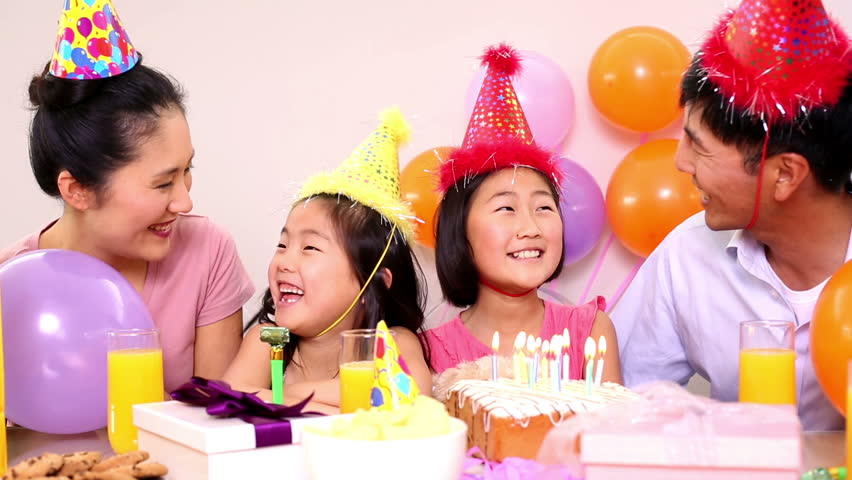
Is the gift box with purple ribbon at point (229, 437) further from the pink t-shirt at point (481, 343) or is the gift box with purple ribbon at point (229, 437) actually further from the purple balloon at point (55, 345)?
the pink t-shirt at point (481, 343)

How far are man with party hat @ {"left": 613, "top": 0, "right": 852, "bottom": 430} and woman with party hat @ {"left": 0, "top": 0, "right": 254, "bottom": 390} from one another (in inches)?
42.2

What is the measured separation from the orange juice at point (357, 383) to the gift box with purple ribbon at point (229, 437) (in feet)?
0.38

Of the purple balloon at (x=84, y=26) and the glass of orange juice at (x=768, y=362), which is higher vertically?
the purple balloon at (x=84, y=26)

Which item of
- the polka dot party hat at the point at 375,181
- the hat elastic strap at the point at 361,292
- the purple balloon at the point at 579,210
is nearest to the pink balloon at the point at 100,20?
the polka dot party hat at the point at 375,181

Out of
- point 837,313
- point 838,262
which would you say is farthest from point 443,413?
point 838,262

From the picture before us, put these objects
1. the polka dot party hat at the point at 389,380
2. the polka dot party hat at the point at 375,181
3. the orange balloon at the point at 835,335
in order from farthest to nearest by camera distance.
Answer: the polka dot party hat at the point at 375,181, the orange balloon at the point at 835,335, the polka dot party hat at the point at 389,380

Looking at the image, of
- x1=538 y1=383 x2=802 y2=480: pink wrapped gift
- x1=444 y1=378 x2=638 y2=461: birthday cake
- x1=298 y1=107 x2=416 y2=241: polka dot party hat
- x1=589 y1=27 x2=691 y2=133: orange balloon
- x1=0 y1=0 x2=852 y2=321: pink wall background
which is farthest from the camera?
x1=0 y1=0 x2=852 y2=321: pink wall background

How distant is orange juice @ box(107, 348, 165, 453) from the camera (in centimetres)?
135

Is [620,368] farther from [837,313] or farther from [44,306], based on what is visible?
[44,306]

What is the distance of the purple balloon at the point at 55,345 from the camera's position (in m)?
1.52

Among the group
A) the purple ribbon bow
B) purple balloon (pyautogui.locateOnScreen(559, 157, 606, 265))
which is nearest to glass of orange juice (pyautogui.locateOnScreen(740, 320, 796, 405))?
the purple ribbon bow

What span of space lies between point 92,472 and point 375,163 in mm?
1071

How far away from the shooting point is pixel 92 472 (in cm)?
108

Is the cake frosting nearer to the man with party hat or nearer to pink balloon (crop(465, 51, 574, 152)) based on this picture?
the man with party hat
